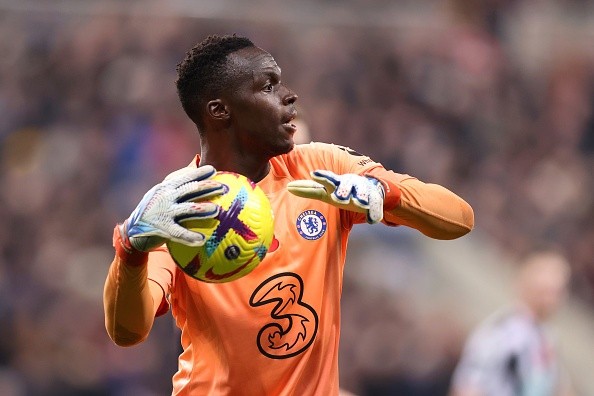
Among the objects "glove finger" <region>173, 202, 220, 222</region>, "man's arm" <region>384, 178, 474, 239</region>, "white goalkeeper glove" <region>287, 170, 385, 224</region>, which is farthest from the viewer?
"man's arm" <region>384, 178, 474, 239</region>

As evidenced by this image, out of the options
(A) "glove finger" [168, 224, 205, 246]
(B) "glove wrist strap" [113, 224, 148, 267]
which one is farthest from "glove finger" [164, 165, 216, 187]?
(B) "glove wrist strap" [113, 224, 148, 267]

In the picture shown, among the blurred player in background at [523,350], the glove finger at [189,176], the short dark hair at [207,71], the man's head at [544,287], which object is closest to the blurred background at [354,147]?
the blurred player in background at [523,350]

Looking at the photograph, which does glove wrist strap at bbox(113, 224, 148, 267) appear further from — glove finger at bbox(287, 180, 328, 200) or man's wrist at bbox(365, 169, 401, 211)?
man's wrist at bbox(365, 169, 401, 211)

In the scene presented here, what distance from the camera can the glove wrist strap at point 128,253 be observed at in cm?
336

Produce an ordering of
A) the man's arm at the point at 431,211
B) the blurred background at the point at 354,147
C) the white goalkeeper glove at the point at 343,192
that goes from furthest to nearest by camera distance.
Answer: the blurred background at the point at 354,147
the man's arm at the point at 431,211
the white goalkeeper glove at the point at 343,192

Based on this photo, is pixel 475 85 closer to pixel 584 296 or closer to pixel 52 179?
pixel 584 296

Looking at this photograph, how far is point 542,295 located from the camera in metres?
7.69

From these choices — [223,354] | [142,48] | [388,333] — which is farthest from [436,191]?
[142,48]

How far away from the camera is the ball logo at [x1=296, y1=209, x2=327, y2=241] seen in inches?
150

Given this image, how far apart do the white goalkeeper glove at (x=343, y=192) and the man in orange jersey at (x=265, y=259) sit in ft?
0.44

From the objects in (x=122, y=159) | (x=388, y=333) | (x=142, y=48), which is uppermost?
(x=142, y=48)

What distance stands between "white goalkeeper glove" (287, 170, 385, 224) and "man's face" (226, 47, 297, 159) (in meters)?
0.40

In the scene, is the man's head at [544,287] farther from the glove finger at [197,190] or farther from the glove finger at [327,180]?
the glove finger at [197,190]

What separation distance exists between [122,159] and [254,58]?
6583mm
